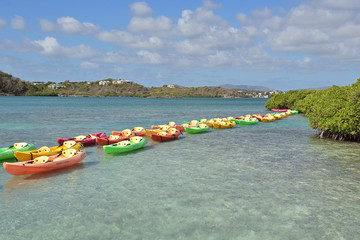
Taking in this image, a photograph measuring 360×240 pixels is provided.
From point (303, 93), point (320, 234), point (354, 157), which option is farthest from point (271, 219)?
point (303, 93)

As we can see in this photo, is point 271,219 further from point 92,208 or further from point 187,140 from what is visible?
point 187,140

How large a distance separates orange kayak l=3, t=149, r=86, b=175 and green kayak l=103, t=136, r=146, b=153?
2964mm

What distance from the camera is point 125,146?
2462 cm

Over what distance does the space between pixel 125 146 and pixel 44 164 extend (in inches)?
298

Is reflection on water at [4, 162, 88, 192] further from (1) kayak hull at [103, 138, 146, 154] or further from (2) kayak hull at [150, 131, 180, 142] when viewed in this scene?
(2) kayak hull at [150, 131, 180, 142]

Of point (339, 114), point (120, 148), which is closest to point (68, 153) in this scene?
point (120, 148)

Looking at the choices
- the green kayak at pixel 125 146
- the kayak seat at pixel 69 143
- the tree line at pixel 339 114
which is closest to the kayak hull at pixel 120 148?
the green kayak at pixel 125 146

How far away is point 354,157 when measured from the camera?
2280cm

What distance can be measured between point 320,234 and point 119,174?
39.5 ft

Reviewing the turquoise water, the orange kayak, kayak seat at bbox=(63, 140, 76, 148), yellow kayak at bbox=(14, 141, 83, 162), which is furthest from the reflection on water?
kayak seat at bbox=(63, 140, 76, 148)

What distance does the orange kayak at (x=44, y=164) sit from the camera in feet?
56.5

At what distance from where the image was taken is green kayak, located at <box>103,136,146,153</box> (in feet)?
77.9

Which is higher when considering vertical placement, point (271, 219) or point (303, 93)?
point (303, 93)

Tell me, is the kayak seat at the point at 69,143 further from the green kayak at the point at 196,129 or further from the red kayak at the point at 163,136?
the green kayak at the point at 196,129
